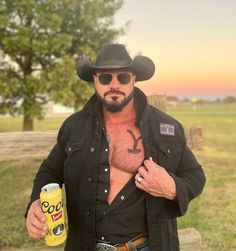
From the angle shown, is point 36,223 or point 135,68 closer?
point 36,223

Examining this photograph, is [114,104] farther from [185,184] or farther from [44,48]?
[44,48]

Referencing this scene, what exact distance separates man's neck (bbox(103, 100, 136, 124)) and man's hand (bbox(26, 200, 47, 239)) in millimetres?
853

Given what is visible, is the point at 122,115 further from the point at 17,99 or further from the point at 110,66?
the point at 17,99

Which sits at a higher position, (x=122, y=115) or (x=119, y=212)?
(x=122, y=115)

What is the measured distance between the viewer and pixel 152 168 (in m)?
2.58

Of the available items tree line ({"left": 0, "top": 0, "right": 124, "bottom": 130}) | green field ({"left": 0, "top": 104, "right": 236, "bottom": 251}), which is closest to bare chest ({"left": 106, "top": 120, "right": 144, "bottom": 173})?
green field ({"left": 0, "top": 104, "right": 236, "bottom": 251})

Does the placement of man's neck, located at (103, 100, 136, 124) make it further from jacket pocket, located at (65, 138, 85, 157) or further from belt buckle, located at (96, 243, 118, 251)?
belt buckle, located at (96, 243, 118, 251)

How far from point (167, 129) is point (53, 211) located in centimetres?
101

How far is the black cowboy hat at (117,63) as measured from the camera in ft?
9.64

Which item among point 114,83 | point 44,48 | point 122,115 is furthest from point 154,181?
point 44,48

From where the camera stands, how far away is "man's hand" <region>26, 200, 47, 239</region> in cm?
253

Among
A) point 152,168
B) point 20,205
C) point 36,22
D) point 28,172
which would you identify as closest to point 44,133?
point 20,205

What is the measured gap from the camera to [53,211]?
253cm

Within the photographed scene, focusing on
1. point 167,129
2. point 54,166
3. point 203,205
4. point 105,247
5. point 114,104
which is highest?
point 114,104
